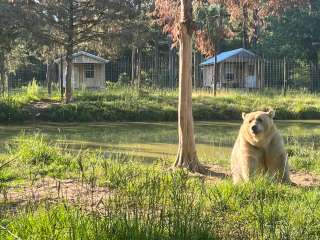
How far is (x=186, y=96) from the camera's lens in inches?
386

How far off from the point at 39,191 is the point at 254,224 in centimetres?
293

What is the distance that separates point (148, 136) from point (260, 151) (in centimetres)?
884

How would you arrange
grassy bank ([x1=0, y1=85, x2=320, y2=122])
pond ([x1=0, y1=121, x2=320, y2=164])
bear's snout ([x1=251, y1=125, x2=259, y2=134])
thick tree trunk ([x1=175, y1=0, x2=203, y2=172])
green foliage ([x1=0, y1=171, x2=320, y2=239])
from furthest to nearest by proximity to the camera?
1. grassy bank ([x1=0, y1=85, x2=320, y2=122])
2. pond ([x1=0, y1=121, x2=320, y2=164])
3. thick tree trunk ([x1=175, y1=0, x2=203, y2=172])
4. bear's snout ([x1=251, y1=125, x2=259, y2=134])
5. green foliage ([x1=0, y1=171, x2=320, y2=239])

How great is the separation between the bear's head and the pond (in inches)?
115

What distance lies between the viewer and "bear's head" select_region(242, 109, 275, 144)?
758cm

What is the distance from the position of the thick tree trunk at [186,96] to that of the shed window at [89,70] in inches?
1469

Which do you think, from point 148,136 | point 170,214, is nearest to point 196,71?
point 148,136

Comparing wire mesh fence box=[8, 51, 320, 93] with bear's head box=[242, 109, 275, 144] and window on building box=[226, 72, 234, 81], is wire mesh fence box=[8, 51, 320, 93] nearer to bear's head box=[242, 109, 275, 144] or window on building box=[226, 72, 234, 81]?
window on building box=[226, 72, 234, 81]

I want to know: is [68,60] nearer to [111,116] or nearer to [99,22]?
[99,22]

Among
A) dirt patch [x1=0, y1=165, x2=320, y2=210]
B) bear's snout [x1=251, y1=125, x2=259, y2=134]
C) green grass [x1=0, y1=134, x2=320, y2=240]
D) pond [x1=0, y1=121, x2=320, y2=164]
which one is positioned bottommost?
pond [x1=0, y1=121, x2=320, y2=164]

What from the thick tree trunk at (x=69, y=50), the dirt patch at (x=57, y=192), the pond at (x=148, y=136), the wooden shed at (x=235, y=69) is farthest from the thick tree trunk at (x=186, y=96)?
the wooden shed at (x=235, y=69)

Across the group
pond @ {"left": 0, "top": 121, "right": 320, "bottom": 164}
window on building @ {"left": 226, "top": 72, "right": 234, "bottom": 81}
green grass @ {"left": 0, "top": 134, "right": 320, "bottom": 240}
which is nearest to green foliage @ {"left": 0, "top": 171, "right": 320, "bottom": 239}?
green grass @ {"left": 0, "top": 134, "right": 320, "bottom": 240}

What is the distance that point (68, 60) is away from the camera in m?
27.5

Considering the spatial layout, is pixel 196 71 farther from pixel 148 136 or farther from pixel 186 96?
pixel 186 96
